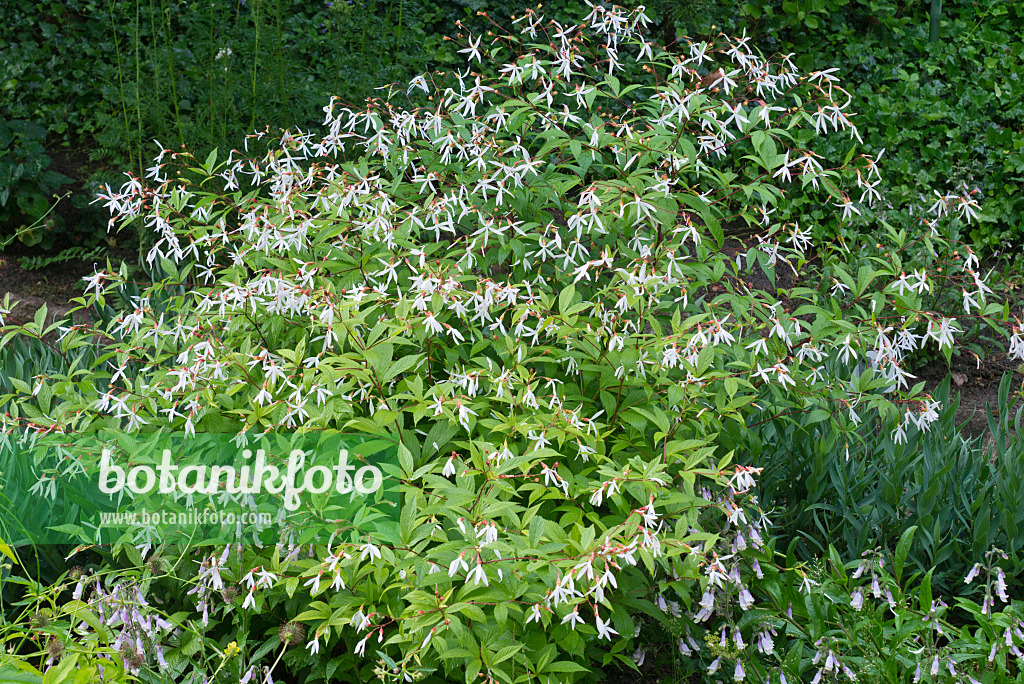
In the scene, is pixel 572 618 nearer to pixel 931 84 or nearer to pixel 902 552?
pixel 902 552

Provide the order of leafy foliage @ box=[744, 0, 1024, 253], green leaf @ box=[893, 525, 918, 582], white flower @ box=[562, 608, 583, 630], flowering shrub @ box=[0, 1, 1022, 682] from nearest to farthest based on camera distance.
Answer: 1. white flower @ box=[562, 608, 583, 630]
2. flowering shrub @ box=[0, 1, 1022, 682]
3. green leaf @ box=[893, 525, 918, 582]
4. leafy foliage @ box=[744, 0, 1024, 253]

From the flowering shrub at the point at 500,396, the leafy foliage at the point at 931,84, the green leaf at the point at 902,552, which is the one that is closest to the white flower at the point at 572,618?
the flowering shrub at the point at 500,396

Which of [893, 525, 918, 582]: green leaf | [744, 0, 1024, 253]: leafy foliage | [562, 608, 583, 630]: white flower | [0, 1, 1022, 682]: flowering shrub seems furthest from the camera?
[744, 0, 1024, 253]: leafy foliage

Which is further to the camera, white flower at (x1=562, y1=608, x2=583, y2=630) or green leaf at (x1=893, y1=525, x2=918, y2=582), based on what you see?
green leaf at (x1=893, y1=525, x2=918, y2=582)

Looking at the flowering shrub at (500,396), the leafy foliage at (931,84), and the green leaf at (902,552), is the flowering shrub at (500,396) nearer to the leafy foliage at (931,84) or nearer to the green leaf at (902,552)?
the green leaf at (902,552)

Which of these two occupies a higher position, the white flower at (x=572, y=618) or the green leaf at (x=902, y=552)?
the white flower at (x=572, y=618)

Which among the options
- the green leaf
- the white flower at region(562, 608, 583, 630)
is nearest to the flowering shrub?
the white flower at region(562, 608, 583, 630)

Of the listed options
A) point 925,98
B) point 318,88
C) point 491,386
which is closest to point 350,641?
point 491,386

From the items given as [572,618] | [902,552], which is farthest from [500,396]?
[902,552]

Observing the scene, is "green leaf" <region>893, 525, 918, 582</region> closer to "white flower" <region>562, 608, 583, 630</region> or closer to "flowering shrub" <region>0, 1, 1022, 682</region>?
"flowering shrub" <region>0, 1, 1022, 682</region>

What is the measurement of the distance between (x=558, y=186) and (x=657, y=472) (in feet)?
3.15

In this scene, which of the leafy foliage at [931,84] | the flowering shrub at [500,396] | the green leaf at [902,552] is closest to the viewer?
the flowering shrub at [500,396]

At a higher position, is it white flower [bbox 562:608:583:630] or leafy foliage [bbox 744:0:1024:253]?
white flower [bbox 562:608:583:630]

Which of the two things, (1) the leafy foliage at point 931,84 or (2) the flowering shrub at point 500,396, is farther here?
(1) the leafy foliage at point 931,84
